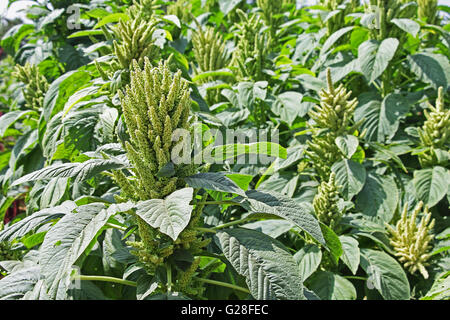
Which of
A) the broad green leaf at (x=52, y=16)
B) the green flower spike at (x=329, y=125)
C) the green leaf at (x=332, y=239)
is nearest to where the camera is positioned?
the green leaf at (x=332, y=239)

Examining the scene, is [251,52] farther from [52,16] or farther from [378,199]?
[52,16]

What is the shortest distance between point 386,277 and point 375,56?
1159 mm

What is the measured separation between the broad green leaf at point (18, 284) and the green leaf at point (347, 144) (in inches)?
52.4

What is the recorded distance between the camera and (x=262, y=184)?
7.45 feet

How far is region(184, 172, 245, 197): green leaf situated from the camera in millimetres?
1203

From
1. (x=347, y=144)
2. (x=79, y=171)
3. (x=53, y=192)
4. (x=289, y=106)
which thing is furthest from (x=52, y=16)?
(x=347, y=144)

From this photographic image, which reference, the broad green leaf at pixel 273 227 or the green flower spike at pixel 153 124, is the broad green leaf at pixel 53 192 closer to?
the green flower spike at pixel 153 124

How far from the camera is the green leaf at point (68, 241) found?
3.53ft

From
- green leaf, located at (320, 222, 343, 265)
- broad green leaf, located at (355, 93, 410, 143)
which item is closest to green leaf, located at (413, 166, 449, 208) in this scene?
broad green leaf, located at (355, 93, 410, 143)

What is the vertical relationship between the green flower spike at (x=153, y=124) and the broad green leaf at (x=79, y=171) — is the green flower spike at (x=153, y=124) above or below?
above

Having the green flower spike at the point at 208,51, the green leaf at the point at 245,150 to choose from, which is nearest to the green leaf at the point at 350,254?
the green leaf at the point at 245,150

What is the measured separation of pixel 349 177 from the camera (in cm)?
206

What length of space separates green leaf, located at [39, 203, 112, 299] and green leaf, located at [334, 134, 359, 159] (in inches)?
46.2
